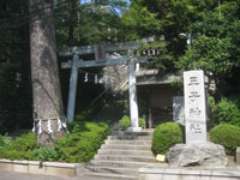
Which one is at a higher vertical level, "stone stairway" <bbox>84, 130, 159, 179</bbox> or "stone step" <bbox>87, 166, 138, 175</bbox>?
"stone stairway" <bbox>84, 130, 159, 179</bbox>

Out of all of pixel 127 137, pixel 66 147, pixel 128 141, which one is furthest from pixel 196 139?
pixel 66 147

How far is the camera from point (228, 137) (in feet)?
46.0

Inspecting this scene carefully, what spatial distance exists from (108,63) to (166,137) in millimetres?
7248

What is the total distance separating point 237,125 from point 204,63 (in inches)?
91.6

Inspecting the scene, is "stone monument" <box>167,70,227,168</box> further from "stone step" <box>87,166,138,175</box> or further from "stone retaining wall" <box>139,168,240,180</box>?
"stone step" <box>87,166,138,175</box>

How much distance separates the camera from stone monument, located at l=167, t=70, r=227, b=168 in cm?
1280

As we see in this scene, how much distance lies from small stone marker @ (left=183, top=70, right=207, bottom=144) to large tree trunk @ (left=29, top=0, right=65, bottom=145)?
4.91m

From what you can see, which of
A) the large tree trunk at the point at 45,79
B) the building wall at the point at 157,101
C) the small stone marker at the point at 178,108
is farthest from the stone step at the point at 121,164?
the building wall at the point at 157,101

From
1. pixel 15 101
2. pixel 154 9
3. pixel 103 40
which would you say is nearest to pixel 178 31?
pixel 154 9

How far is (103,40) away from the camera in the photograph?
84.2 feet

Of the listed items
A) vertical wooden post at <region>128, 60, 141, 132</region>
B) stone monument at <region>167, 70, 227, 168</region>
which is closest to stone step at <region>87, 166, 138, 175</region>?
stone monument at <region>167, 70, 227, 168</region>

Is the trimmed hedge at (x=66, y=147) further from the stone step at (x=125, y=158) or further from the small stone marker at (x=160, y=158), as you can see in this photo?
the small stone marker at (x=160, y=158)

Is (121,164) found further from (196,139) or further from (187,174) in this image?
(187,174)

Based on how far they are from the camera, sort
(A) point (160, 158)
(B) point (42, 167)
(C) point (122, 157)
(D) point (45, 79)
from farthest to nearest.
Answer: (D) point (45, 79), (B) point (42, 167), (C) point (122, 157), (A) point (160, 158)
